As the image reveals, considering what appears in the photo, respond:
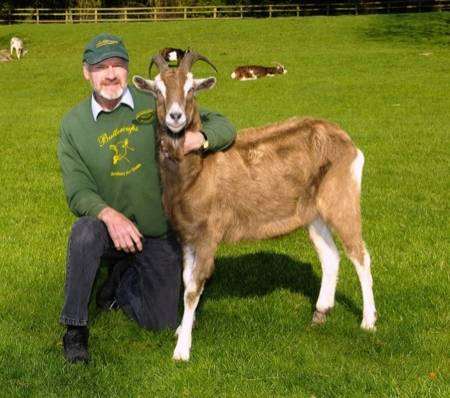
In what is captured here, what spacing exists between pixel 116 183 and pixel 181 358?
1.58m

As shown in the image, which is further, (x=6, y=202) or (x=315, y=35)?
(x=315, y=35)

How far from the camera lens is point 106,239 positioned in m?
6.35

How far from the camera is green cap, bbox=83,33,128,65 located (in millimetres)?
6379

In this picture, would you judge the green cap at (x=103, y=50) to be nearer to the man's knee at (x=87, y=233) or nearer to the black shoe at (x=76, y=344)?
the man's knee at (x=87, y=233)

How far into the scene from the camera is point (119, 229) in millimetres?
6184

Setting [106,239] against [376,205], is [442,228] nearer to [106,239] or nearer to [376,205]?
[376,205]

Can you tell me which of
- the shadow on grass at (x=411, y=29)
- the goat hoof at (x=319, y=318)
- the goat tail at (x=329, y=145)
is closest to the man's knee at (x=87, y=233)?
the goat tail at (x=329, y=145)

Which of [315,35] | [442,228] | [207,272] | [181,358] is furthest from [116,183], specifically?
[315,35]

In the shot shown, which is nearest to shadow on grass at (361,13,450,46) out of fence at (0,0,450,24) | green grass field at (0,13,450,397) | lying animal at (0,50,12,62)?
fence at (0,0,450,24)

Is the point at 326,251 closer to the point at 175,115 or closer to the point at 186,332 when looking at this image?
the point at 186,332

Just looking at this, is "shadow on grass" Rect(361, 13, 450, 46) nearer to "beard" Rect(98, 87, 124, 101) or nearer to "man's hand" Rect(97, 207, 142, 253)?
"beard" Rect(98, 87, 124, 101)

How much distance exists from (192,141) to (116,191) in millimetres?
993

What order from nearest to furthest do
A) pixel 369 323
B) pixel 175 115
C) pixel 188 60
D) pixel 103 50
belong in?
pixel 175 115, pixel 188 60, pixel 103 50, pixel 369 323

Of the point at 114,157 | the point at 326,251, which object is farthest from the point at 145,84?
the point at 326,251
